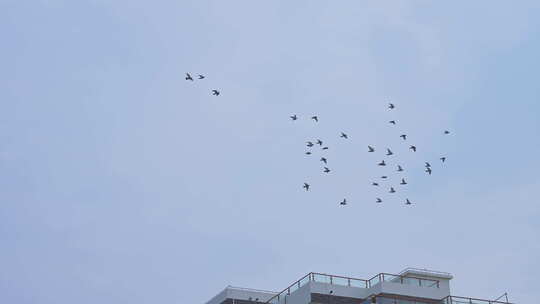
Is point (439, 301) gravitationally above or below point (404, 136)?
below

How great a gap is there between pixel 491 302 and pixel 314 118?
62.5ft

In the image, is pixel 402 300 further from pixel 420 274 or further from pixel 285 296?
pixel 420 274

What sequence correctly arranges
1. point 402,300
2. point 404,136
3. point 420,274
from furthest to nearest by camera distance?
point 420,274
point 404,136
point 402,300

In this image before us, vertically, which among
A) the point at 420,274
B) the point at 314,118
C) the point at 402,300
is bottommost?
the point at 402,300

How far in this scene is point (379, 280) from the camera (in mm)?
71375

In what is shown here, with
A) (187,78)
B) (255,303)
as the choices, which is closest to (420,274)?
(255,303)

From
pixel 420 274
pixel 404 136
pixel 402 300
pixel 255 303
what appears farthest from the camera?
pixel 420 274

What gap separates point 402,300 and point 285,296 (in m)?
9.54

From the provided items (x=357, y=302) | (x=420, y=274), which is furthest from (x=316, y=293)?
(x=420, y=274)

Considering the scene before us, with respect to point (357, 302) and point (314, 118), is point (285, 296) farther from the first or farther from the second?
point (314, 118)

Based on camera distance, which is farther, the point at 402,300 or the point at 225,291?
the point at 225,291

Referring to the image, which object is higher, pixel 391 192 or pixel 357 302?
pixel 391 192

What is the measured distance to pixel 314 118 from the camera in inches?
2933

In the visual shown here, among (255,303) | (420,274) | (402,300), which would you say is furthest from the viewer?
(420,274)
